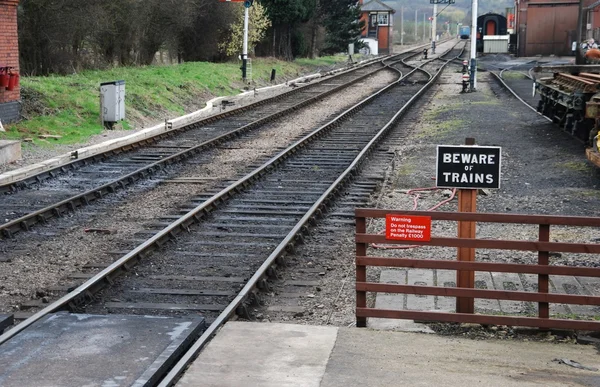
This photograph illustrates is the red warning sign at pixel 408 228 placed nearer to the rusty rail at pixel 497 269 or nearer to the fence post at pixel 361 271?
the rusty rail at pixel 497 269

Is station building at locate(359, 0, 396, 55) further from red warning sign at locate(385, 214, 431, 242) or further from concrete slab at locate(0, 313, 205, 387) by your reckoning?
concrete slab at locate(0, 313, 205, 387)

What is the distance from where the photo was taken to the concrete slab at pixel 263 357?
609 cm

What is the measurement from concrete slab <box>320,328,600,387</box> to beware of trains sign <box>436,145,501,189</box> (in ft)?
4.28

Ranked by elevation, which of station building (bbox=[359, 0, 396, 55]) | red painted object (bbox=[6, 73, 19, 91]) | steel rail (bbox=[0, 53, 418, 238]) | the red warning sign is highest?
station building (bbox=[359, 0, 396, 55])

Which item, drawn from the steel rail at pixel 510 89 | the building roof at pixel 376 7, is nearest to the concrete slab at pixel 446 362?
the steel rail at pixel 510 89

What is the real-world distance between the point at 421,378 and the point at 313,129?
17.2 metres

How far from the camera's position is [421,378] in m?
6.09

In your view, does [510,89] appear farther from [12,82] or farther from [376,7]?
[376,7]

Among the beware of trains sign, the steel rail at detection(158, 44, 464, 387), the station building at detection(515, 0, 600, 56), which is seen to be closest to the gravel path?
the steel rail at detection(158, 44, 464, 387)

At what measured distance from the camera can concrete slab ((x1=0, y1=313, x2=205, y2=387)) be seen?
609 cm

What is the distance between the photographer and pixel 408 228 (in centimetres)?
735

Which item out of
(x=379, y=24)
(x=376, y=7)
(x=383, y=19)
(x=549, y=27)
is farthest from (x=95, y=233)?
(x=376, y=7)

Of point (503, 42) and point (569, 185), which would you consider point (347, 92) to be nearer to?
point (569, 185)

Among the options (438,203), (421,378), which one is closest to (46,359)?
(421,378)
